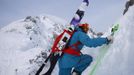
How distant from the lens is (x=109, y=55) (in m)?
9.59

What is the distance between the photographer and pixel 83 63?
33.3 feet

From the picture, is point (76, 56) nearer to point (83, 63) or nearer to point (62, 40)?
point (83, 63)

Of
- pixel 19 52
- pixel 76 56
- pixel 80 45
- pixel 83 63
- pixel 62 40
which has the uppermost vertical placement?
pixel 19 52

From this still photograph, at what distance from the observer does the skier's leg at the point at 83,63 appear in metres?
10.1

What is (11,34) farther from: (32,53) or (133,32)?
(133,32)

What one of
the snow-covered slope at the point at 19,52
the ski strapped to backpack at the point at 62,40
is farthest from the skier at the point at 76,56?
the snow-covered slope at the point at 19,52

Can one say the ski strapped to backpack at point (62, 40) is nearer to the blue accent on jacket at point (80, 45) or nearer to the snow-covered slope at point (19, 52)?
the blue accent on jacket at point (80, 45)

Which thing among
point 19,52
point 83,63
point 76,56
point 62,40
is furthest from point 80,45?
point 19,52

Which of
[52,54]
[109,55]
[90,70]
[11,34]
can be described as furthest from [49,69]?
[11,34]

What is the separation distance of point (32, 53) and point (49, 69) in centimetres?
8102

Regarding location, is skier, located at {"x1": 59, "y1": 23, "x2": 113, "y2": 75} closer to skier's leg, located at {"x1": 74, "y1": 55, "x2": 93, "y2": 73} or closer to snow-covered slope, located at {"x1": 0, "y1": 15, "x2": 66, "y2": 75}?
skier's leg, located at {"x1": 74, "y1": 55, "x2": 93, "y2": 73}

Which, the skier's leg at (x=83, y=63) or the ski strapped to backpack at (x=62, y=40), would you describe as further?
the ski strapped to backpack at (x=62, y=40)

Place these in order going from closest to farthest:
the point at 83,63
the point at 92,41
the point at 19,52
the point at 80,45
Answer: the point at 92,41 → the point at 80,45 → the point at 83,63 → the point at 19,52

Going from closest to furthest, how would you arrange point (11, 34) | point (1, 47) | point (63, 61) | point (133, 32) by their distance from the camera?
point (133, 32), point (63, 61), point (1, 47), point (11, 34)
